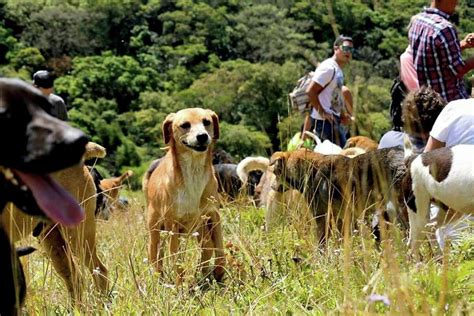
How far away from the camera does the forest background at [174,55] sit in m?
46.8

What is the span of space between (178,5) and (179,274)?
65224 millimetres

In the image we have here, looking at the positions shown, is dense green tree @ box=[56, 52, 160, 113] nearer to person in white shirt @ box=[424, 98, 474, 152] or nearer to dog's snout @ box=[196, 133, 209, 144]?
dog's snout @ box=[196, 133, 209, 144]

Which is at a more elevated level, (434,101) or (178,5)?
(434,101)

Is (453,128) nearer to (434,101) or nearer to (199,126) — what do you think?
(434,101)

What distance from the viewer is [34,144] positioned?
247 cm

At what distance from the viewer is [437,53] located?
612 centimetres

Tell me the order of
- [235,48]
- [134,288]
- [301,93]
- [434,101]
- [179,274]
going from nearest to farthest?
[134,288], [179,274], [434,101], [301,93], [235,48]

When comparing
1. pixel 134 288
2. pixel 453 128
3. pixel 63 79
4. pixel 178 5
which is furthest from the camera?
pixel 178 5

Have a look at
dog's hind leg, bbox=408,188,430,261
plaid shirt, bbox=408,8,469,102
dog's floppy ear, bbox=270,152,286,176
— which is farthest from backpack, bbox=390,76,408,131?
dog's hind leg, bbox=408,188,430,261

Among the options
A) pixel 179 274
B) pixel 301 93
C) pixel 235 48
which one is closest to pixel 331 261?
pixel 179 274

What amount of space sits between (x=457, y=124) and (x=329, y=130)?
3.50 m

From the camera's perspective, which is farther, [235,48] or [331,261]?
[235,48]

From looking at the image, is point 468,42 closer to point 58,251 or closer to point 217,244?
point 217,244

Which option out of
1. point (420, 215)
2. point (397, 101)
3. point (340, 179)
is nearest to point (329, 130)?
point (397, 101)
